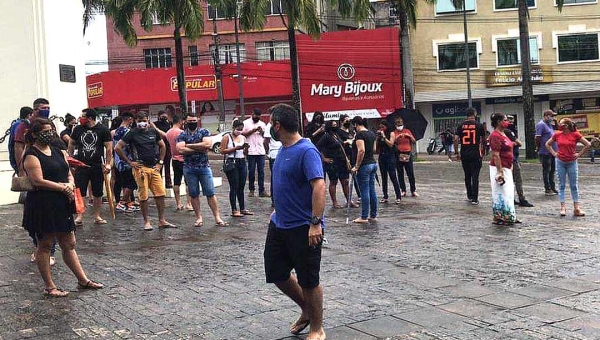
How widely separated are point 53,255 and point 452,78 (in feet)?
121

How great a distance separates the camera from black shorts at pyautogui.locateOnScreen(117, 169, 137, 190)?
521 inches

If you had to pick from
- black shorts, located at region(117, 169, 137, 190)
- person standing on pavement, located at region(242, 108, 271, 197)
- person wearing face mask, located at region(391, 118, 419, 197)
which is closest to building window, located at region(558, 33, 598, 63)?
person wearing face mask, located at region(391, 118, 419, 197)

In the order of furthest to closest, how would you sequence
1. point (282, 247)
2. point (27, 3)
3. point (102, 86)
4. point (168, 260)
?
point (102, 86) → point (27, 3) → point (168, 260) → point (282, 247)

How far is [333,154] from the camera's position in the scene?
13586mm

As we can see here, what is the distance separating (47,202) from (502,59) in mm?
39518

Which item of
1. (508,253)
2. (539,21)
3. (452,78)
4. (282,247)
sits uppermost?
(539,21)

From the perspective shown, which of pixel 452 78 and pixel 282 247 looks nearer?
pixel 282 247

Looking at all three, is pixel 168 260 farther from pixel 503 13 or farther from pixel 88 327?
pixel 503 13

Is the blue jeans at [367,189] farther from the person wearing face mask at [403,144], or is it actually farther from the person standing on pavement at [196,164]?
the person wearing face mask at [403,144]

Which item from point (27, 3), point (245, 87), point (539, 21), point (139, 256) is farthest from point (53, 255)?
point (539, 21)

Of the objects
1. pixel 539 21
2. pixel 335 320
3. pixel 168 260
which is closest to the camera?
pixel 335 320

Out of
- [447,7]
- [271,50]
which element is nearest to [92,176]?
[447,7]

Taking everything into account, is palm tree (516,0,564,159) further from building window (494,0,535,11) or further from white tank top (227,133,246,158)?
white tank top (227,133,246,158)

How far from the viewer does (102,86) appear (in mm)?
46938
